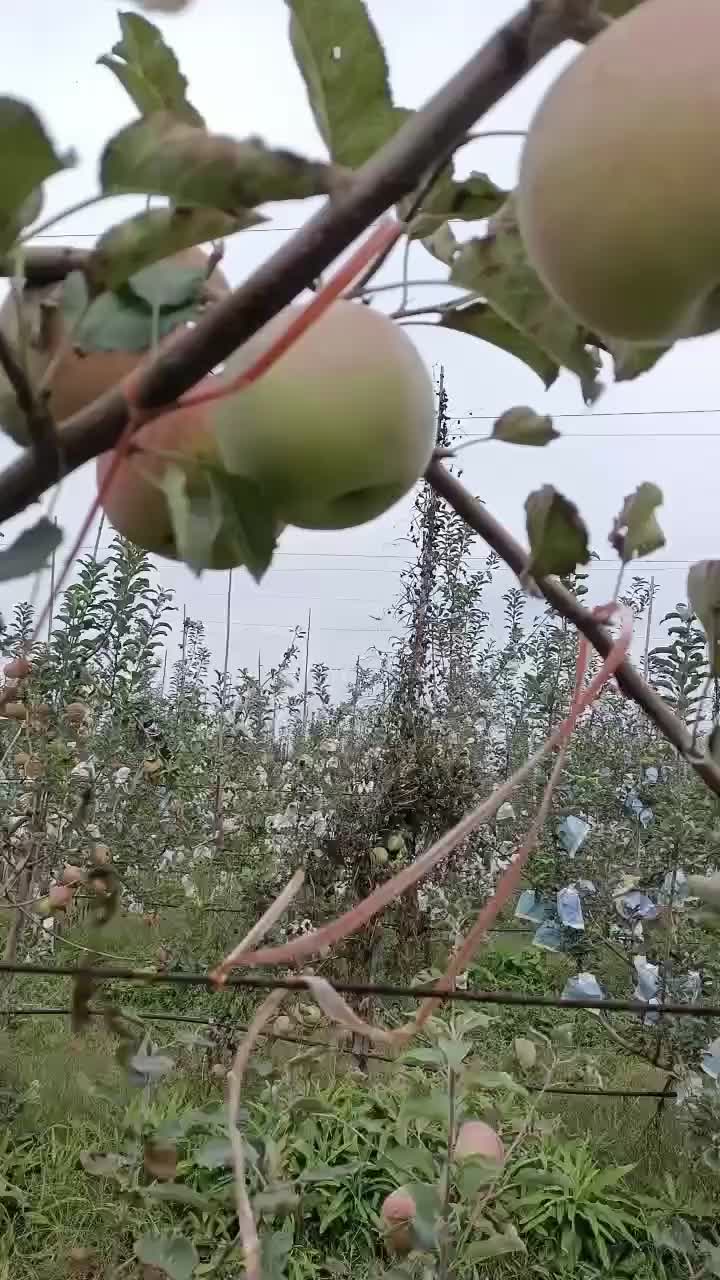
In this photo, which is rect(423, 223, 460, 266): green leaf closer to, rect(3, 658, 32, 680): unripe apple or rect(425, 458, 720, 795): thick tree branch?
rect(425, 458, 720, 795): thick tree branch

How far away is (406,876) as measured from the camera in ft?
1.36

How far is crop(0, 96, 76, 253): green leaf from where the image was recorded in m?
0.23

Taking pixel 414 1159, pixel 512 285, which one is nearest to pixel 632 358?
pixel 512 285

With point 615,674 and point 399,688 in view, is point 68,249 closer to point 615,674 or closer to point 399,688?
point 615,674

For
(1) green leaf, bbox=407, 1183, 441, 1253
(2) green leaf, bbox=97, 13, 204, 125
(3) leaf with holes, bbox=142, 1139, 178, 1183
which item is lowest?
(1) green leaf, bbox=407, 1183, 441, 1253

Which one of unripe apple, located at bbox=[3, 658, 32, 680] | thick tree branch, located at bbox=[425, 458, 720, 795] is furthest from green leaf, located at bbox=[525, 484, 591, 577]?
unripe apple, located at bbox=[3, 658, 32, 680]

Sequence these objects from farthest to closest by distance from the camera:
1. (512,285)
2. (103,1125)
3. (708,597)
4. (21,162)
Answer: (103,1125), (708,597), (512,285), (21,162)

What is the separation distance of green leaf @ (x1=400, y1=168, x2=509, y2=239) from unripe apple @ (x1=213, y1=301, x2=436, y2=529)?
0.16ft

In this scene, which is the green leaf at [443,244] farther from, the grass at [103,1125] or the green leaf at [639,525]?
the grass at [103,1125]

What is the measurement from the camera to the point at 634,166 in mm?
239

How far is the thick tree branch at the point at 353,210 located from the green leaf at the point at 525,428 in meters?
0.19

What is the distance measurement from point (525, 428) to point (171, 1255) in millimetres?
965

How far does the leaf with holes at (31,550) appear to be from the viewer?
279 millimetres

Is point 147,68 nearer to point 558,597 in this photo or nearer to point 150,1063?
point 558,597
